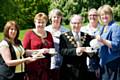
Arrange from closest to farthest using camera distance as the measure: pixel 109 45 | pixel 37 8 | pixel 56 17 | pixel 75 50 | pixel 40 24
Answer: pixel 109 45, pixel 75 50, pixel 40 24, pixel 56 17, pixel 37 8

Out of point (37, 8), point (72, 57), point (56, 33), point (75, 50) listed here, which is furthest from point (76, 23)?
point (37, 8)

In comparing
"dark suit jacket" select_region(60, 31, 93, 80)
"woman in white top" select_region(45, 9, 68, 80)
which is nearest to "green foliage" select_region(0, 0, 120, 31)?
"woman in white top" select_region(45, 9, 68, 80)

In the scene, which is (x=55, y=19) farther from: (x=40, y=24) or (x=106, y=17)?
(x=106, y=17)

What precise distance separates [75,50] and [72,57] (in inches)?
7.1

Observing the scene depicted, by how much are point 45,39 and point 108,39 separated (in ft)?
3.19

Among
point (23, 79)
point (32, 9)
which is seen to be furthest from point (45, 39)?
point (32, 9)

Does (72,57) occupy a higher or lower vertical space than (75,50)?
lower

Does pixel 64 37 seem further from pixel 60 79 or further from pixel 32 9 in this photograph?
pixel 32 9

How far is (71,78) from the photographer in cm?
671

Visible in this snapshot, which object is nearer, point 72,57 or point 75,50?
point 75,50

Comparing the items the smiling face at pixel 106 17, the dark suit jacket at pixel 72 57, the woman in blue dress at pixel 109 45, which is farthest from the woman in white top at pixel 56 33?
the smiling face at pixel 106 17

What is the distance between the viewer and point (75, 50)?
6.40 meters

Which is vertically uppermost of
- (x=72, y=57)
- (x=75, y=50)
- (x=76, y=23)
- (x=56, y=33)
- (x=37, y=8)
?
(x=76, y=23)

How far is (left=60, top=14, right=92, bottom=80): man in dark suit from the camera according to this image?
6438 millimetres
